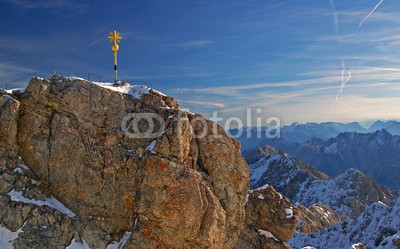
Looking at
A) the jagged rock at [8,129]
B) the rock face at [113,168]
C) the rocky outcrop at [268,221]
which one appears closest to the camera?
the rock face at [113,168]

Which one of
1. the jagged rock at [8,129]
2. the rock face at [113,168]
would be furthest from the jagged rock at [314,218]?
the jagged rock at [8,129]

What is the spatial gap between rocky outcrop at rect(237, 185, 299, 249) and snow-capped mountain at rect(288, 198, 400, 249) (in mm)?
34081

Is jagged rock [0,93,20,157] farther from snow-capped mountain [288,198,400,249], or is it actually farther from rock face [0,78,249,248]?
snow-capped mountain [288,198,400,249]

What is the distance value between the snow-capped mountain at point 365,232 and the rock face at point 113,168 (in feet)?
179

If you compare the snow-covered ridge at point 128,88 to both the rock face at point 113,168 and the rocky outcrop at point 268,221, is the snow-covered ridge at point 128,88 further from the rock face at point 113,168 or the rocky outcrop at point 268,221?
the rocky outcrop at point 268,221

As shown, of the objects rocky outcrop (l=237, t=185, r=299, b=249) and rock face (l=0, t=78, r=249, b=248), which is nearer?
rock face (l=0, t=78, r=249, b=248)

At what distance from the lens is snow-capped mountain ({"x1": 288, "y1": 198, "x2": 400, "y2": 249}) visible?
90.8m

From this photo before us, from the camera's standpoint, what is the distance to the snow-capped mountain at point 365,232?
3573 inches

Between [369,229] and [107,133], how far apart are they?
82.5 meters

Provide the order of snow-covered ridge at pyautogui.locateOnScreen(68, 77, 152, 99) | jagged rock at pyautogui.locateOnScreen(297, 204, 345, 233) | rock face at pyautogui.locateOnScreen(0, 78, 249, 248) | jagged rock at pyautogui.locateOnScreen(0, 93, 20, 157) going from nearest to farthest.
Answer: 1. rock face at pyautogui.locateOnScreen(0, 78, 249, 248)
2. jagged rock at pyautogui.locateOnScreen(0, 93, 20, 157)
3. snow-covered ridge at pyautogui.locateOnScreen(68, 77, 152, 99)
4. jagged rock at pyautogui.locateOnScreen(297, 204, 345, 233)

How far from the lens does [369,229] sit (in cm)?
9769

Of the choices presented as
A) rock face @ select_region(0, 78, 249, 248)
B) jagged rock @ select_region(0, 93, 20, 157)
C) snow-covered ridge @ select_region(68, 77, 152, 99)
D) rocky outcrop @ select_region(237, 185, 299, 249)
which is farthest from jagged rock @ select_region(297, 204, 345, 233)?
jagged rock @ select_region(0, 93, 20, 157)

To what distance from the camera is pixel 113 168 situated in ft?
148

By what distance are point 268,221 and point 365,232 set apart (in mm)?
54854
